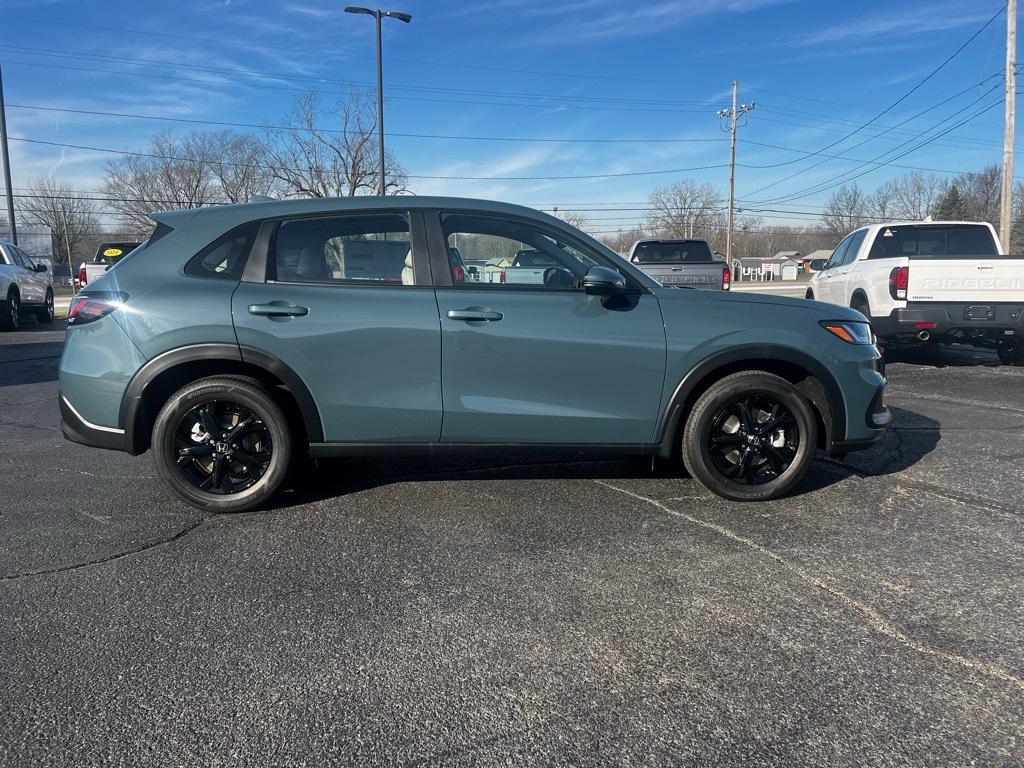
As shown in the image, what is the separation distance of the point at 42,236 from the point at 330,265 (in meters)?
63.4

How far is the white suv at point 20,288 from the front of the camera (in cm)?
1442

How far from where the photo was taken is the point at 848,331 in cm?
416

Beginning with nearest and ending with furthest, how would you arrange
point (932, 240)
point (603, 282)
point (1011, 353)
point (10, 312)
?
point (603, 282) < point (1011, 353) < point (932, 240) < point (10, 312)

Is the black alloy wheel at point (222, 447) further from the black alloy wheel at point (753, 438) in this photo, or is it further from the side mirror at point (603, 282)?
the black alloy wheel at point (753, 438)

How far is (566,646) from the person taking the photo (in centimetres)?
264

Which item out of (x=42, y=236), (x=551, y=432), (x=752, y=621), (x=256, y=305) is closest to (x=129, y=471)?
(x=256, y=305)

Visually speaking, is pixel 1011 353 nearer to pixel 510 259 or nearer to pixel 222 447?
pixel 510 259

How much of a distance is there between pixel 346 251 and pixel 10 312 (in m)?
14.1

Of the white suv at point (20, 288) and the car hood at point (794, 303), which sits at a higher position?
the white suv at point (20, 288)

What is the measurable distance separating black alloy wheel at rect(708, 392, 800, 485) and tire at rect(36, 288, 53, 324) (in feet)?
58.2

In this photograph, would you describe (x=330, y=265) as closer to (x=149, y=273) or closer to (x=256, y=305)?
(x=256, y=305)

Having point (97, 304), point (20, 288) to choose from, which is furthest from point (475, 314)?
point (20, 288)

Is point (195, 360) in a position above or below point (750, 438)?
above

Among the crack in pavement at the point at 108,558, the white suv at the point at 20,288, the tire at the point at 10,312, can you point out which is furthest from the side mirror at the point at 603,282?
the tire at the point at 10,312
